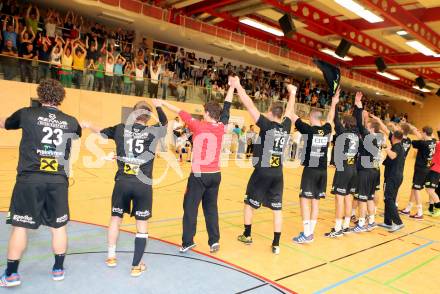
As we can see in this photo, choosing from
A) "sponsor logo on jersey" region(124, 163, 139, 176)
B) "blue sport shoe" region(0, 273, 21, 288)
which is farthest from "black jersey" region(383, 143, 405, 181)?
"blue sport shoe" region(0, 273, 21, 288)

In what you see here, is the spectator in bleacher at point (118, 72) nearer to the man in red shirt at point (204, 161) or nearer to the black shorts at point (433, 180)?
the man in red shirt at point (204, 161)

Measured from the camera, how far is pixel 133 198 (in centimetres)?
425

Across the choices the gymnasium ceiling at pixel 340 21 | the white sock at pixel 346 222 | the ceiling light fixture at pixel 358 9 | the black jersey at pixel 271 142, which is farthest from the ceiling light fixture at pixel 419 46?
the black jersey at pixel 271 142

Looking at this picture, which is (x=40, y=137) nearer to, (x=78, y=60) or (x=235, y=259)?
(x=235, y=259)

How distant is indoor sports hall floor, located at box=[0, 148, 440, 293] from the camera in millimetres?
4125

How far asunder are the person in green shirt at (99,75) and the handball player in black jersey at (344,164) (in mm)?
11752

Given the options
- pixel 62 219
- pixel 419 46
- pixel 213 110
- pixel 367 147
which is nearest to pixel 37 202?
pixel 62 219

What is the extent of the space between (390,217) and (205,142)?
16.6 ft

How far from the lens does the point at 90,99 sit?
52.7ft

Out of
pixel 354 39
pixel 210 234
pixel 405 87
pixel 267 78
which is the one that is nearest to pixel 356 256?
pixel 210 234

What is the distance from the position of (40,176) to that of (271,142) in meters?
3.21

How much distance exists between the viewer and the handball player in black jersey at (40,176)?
3670 millimetres

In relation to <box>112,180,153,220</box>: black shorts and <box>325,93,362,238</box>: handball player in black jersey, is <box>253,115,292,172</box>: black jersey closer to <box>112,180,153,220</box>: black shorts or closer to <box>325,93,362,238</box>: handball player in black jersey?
<box>325,93,362,238</box>: handball player in black jersey

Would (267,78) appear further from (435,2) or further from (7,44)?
(7,44)
